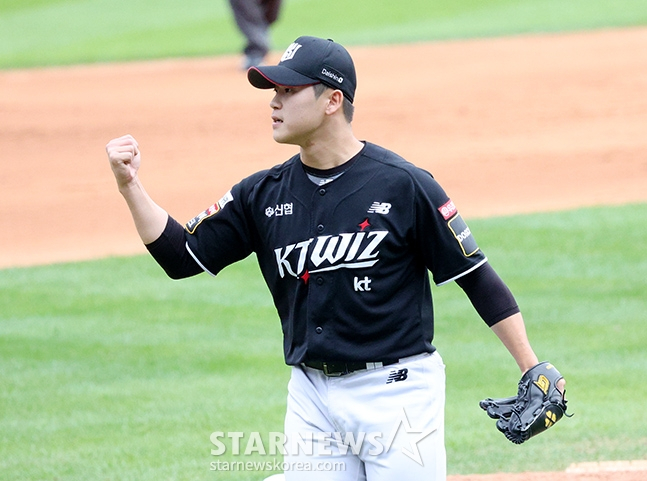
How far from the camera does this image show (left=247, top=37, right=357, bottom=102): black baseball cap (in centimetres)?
374

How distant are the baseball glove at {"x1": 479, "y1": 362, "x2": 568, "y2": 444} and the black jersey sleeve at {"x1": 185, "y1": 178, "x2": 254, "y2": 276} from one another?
105 centimetres

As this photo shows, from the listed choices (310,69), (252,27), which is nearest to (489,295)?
(310,69)

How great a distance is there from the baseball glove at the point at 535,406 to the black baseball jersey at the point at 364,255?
341mm

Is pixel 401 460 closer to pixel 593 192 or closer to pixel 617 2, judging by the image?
pixel 593 192

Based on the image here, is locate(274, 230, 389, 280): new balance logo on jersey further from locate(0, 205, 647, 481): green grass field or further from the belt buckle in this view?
locate(0, 205, 647, 481): green grass field

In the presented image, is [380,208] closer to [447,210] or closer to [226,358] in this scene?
[447,210]

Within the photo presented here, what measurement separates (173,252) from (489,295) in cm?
106

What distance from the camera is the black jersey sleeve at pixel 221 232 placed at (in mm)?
3984

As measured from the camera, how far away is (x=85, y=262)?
421 inches

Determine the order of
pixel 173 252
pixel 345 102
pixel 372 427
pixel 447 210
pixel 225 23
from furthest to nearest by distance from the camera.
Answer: pixel 225 23, pixel 173 252, pixel 345 102, pixel 447 210, pixel 372 427

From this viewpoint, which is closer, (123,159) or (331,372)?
(331,372)

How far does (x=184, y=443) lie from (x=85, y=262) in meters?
4.54

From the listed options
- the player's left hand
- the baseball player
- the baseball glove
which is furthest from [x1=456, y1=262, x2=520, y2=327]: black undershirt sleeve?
the player's left hand

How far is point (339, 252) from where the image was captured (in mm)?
3697
